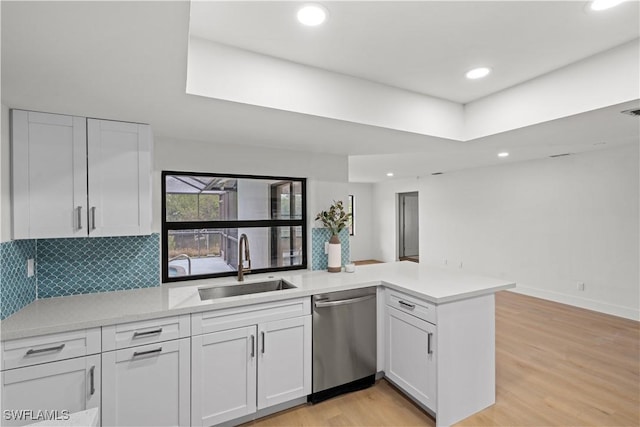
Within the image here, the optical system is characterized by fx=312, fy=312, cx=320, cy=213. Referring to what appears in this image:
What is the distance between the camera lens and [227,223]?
2893 mm

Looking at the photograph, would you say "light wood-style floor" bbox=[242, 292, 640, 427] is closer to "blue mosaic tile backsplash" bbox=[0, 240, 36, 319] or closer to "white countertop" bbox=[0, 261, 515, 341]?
"white countertop" bbox=[0, 261, 515, 341]

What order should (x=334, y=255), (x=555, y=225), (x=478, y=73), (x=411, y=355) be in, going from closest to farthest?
(x=478, y=73)
(x=411, y=355)
(x=334, y=255)
(x=555, y=225)

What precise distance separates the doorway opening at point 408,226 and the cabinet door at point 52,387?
7165 mm

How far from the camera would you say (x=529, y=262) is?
203 inches

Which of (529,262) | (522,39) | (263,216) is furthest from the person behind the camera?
(529,262)

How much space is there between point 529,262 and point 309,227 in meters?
4.11

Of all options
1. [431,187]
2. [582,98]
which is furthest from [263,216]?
[431,187]

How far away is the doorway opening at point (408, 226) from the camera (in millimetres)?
8148

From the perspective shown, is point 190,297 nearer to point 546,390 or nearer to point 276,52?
point 276,52

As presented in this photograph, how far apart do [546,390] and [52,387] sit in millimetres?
3413

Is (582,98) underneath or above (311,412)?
above

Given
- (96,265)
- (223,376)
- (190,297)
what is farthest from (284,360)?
(96,265)

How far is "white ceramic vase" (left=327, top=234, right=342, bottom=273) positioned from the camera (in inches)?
119

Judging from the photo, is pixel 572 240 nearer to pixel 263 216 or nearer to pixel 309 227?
pixel 309 227
